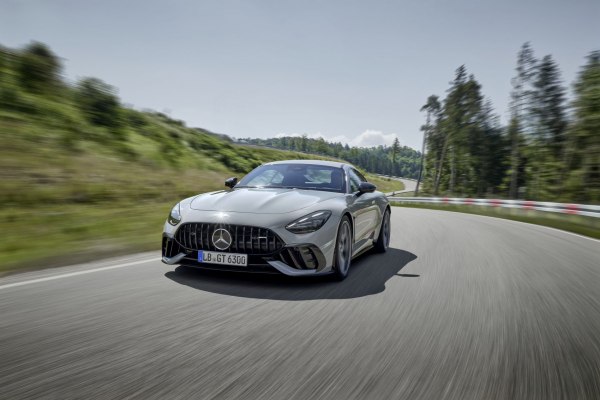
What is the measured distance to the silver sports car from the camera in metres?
4.69

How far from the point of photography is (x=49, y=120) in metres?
21.0

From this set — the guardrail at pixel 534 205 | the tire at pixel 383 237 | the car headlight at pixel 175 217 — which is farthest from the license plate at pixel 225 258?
the guardrail at pixel 534 205

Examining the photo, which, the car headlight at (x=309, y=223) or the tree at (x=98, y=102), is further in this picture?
the tree at (x=98, y=102)

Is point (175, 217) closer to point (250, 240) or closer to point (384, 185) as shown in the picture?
point (250, 240)

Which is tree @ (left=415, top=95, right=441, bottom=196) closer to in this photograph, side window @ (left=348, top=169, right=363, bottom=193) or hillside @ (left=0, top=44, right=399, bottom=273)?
hillside @ (left=0, top=44, right=399, bottom=273)

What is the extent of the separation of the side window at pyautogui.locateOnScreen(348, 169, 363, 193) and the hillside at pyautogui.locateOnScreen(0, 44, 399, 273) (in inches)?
129

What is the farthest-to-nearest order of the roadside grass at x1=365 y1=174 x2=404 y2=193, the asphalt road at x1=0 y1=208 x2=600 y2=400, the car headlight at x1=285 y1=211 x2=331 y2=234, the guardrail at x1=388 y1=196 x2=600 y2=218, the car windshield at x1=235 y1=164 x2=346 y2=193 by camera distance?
the roadside grass at x1=365 y1=174 x2=404 y2=193 → the guardrail at x1=388 y1=196 x2=600 y2=218 → the car windshield at x1=235 y1=164 x2=346 y2=193 → the car headlight at x1=285 y1=211 x2=331 y2=234 → the asphalt road at x1=0 y1=208 x2=600 y2=400

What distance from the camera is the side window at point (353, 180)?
667cm

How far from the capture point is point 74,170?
1585cm

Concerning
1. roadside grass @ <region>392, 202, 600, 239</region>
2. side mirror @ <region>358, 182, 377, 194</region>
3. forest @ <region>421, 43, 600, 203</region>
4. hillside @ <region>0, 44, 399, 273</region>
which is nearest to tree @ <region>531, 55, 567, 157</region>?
forest @ <region>421, 43, 600, 203</region>

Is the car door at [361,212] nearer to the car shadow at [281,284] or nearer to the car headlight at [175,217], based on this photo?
the car shadow at [281,284]

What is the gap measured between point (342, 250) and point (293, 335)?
220 centimetres

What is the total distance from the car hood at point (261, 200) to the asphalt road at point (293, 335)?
72cm

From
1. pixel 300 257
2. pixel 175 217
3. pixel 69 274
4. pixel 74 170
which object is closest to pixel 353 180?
pixel 300 257
